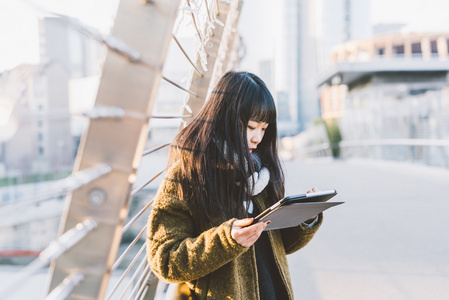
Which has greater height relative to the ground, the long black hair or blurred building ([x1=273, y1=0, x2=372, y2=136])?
blurred building ([x1=273, y1=0, x2=372, y2=136])

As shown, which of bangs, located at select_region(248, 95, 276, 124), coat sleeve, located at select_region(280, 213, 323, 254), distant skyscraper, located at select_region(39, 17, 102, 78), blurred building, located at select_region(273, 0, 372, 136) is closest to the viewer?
distant skyscraper, located at select_region(39, 17, 102, 78)

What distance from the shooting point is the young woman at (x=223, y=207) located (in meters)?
1.05

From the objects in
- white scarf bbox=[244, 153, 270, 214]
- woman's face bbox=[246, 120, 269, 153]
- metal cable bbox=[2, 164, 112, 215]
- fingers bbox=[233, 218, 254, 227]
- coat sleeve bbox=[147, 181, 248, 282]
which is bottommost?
coat sleeve bbox=[147, 181, 248, 282]

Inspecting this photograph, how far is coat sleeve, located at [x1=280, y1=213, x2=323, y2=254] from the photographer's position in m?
1.39

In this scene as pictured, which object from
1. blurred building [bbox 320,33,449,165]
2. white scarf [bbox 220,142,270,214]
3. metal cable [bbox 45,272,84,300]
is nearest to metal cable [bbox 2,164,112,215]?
metal cable [bbox 45,272,84,300]

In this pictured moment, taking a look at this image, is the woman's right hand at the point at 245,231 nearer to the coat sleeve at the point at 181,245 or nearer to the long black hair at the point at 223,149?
the coat sleeve at the point at 181,245

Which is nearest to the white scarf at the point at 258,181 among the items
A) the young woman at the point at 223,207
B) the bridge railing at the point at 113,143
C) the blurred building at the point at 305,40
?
the young woman at the point at 223,207

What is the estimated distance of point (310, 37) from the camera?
4819 cm

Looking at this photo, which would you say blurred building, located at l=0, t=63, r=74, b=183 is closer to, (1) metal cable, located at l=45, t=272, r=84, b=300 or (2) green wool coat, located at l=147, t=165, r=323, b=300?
(1) metal cable, located at l=45, t=272, r=84, b=300

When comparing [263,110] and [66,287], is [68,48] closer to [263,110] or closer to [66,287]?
[66,287]

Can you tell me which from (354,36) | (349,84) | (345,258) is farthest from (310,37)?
(345,258)

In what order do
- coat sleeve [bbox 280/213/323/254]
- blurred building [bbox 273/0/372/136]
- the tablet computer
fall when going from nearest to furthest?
the tablet computer < coat sleeve [bbox 280/213/323/254] < blurred building [bbox 273/0/372/136]

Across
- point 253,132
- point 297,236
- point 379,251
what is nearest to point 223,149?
point 253,132

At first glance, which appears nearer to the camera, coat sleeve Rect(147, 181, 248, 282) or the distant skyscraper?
the distant skyscraper
